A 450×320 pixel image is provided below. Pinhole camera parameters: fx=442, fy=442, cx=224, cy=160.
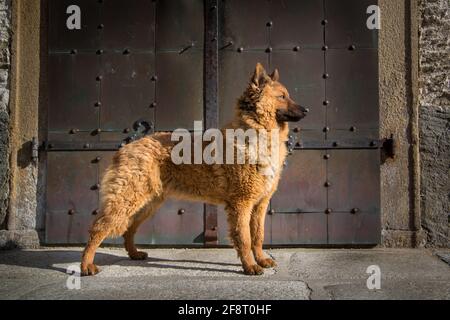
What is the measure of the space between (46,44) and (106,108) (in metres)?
1.00

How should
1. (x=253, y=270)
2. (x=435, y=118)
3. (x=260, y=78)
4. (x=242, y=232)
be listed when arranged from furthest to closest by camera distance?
(x=435, y=118) → (x=260, y=78) → (x=242, y=232) → (x=253, y=270)

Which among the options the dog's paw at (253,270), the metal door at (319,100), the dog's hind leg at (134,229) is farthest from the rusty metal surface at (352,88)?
the dog's hind leg at (134,229)

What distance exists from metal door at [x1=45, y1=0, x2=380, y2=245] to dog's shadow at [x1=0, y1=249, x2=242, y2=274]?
0.39 meters

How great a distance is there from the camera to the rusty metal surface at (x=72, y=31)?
500 centimetres

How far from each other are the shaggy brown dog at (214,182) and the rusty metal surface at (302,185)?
2.65ft

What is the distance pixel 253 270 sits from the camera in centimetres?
358

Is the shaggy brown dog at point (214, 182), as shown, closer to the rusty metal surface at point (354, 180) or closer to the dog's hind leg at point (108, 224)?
the dog's hind leg at point (108, 224)

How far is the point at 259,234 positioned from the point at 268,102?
47.2 inches

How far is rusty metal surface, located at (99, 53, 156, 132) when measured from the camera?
4.96 metres

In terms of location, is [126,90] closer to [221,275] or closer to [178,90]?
[178,90]

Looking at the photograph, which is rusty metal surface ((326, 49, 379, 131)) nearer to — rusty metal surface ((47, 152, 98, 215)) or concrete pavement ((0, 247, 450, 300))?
concrete pavement ((0, 247, 450, 300))

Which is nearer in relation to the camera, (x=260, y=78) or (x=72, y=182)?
(x=260, y=78)

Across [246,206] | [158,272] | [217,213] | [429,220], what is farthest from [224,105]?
[429,220]

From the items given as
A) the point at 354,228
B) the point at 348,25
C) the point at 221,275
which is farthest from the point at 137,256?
the point at 348,25
